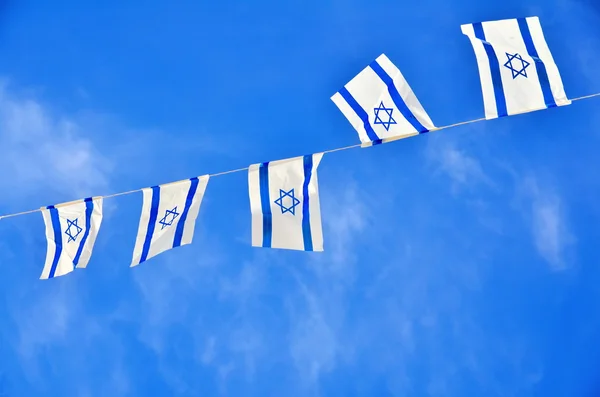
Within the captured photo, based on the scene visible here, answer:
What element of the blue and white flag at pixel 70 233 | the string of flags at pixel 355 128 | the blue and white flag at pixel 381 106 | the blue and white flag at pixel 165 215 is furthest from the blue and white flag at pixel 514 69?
the blue and white flag at pixel 70 233

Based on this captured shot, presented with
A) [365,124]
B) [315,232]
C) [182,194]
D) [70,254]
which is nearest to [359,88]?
[365,124]

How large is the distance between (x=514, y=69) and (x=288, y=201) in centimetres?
496

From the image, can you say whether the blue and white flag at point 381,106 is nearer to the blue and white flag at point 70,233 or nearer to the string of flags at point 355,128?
the string of flags at point 355,128

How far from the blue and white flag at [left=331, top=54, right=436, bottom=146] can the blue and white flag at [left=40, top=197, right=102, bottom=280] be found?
537cm

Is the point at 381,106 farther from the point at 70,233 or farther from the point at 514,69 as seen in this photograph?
the point at 70,233

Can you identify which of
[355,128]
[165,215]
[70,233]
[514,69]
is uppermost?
[514,69]

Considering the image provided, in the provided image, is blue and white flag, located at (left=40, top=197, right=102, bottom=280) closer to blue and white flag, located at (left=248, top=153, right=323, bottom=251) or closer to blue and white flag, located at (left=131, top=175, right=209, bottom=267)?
blue and white flag, located at (left=131, top=175, right=209, bottom=267)

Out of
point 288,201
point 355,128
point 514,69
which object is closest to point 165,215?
point 288,201

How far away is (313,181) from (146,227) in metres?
3.33

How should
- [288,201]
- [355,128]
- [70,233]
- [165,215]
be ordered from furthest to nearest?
[70,233]
[165,215]
[288,201]
[355,128]

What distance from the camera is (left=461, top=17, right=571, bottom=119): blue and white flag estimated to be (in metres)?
11.3

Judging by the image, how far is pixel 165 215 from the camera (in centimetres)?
1179

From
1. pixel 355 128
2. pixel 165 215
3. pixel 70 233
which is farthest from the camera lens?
pixel 70 233

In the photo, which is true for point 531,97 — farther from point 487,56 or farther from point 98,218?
point 98,218
